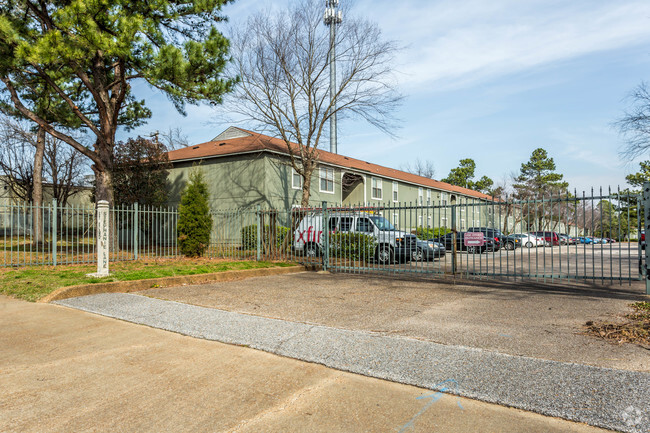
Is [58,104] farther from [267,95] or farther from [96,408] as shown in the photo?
[96,408]

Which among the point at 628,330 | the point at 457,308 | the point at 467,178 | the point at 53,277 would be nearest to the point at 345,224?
the point at 457,308

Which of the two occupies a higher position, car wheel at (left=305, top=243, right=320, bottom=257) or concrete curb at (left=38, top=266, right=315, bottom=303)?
car wheel at (left=305, top=243, right=320, bottom=257)

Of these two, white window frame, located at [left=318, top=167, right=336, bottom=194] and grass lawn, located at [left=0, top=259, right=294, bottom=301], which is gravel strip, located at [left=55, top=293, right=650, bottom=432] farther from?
white window frame, located at [left=318, top=167, right=336, bottom=194]

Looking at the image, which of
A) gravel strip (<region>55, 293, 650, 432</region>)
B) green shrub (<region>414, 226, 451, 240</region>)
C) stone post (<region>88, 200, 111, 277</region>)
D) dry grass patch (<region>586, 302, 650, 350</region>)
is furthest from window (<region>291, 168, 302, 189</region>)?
dry grass patch (<region>586, 302, 650, 350</region>)

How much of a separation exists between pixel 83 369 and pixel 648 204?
932cm

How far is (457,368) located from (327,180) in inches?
861

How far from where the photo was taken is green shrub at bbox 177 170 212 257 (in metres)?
14.6

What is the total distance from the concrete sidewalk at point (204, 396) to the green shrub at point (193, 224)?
9531 mm

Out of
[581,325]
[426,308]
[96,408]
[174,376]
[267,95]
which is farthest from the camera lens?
[267,95]

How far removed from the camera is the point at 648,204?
7.75m

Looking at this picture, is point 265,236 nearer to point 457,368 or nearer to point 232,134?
point 457,368

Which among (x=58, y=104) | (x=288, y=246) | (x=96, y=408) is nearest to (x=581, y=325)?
(x=96, y=408)

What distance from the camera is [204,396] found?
11.6 feet

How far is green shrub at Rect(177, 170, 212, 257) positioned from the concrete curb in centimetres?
389
